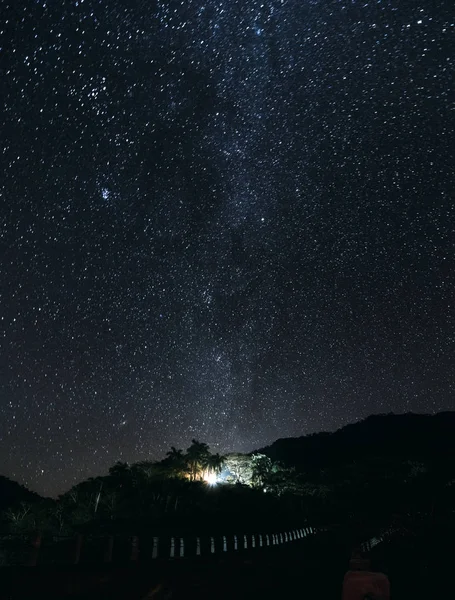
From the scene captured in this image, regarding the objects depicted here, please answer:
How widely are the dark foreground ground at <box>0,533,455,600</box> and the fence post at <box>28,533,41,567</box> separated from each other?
0.73 feet

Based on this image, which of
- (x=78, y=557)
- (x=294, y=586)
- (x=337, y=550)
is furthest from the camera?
(x=337, y=550)

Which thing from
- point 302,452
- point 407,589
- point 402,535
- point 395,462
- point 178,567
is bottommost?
point 302,452

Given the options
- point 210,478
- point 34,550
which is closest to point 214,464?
point 210,478

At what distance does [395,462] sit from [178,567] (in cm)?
8663

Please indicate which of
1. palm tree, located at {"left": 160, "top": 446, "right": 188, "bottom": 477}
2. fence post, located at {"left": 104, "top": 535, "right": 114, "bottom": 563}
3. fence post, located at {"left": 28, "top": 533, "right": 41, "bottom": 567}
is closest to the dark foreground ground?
fence post, located at {"left": 28, "top": 533, "right": 41, "bottom": 567}

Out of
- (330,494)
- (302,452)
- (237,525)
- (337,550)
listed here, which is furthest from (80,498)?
(302,452)

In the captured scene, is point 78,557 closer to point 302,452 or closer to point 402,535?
point 402,535

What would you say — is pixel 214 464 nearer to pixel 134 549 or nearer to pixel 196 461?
pixel 196 461

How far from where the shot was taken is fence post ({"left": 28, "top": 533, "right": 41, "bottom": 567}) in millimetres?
10477

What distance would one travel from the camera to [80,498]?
6022 cm

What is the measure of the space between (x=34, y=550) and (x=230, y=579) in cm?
511

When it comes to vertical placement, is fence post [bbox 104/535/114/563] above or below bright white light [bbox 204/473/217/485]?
above

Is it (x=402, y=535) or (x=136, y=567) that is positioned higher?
(x=136, y=567)

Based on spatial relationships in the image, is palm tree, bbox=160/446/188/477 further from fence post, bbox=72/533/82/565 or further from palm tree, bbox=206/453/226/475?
fence post, bbox=72/533/82/565
